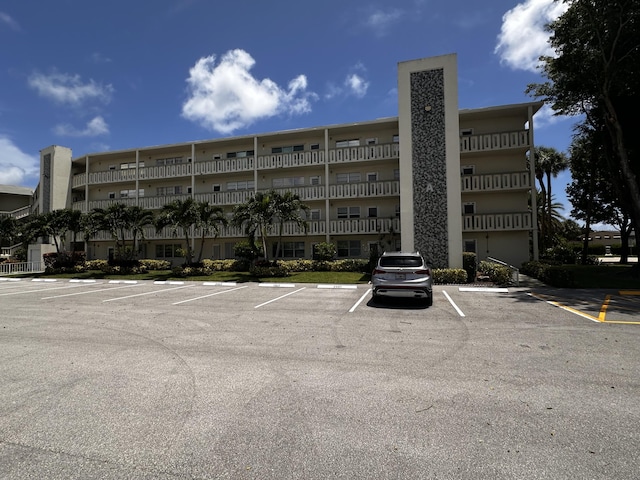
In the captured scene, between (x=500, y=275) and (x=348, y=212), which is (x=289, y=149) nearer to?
(x=348, y=212)

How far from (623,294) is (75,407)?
17.7 metres

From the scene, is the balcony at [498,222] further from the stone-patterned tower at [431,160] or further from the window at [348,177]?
the window at [348,177]

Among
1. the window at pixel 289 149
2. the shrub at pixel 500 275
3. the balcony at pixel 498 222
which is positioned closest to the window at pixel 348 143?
the window at pixel 289 149

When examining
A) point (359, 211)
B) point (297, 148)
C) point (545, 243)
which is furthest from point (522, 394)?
point (545, 243)

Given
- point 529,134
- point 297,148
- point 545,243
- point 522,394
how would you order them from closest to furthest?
point 522,394
point 529,134
point 297,148
point 545,243

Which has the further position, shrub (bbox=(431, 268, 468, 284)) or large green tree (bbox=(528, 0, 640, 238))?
shrub (bbox=(431, 268, 468, 284))

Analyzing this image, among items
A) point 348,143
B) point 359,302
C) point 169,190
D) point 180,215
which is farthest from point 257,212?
point 169,190

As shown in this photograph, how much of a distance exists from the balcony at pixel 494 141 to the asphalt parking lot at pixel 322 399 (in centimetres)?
1756

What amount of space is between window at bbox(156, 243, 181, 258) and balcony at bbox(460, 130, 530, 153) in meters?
26.3

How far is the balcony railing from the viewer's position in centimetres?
2312

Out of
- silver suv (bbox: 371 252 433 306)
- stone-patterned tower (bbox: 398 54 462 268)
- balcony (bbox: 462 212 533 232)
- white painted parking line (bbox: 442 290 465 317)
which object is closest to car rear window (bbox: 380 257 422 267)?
silver suv (bbox: 371 252 433 306)

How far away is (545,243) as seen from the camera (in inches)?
1438

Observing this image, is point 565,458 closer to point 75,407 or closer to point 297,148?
point 75,407

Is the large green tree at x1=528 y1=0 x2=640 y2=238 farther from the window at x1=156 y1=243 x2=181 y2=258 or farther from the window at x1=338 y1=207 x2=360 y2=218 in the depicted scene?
Result: the window at x1=156 y1=243 x2=181 y2=258
